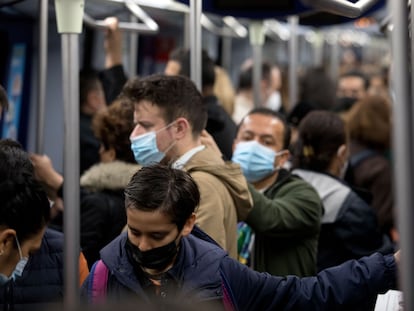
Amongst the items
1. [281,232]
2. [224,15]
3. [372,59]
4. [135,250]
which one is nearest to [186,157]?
[281,232]

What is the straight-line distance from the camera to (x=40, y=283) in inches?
114

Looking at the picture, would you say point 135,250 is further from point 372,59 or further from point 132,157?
point 372,59

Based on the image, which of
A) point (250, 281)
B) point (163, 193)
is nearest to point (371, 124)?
→ point (250, 281)

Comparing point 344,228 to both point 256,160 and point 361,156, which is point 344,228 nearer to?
point 256,160

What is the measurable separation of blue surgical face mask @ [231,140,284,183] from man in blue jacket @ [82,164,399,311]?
1.39 meters

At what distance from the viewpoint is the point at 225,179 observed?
3.59 m

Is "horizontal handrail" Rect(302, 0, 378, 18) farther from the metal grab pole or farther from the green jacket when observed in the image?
the green jacket

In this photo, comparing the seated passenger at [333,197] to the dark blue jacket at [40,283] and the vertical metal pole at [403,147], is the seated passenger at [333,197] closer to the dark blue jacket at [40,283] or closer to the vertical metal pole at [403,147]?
the dark blue jacket at [40,283]

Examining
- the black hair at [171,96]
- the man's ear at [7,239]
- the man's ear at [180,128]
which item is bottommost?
the man's ear at [7,239]

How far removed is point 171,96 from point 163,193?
95cm

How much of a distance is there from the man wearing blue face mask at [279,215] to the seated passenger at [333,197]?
25 cm

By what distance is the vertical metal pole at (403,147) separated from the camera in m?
1.84

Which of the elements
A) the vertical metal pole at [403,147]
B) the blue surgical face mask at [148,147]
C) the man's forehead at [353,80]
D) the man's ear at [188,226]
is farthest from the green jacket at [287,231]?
the man's forehead at [353,80]

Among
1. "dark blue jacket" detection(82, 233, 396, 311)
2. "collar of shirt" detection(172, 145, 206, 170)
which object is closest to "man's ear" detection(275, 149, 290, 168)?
"collar of shirt" detection(172, 145, 206, 170)
